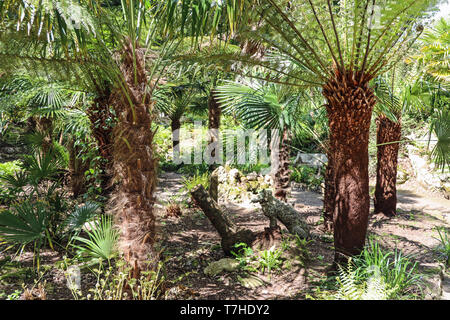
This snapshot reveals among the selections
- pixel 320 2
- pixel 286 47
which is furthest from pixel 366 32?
pixel 286 47

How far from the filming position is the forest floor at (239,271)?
3160mm

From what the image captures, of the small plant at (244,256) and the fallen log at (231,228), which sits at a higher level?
the fallen log at (231,228)

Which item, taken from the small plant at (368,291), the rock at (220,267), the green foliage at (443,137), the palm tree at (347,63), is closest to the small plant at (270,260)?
the rock at (220,267)

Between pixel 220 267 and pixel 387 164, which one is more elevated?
pixel 387 164

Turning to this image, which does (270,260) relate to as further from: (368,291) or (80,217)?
(80,217)

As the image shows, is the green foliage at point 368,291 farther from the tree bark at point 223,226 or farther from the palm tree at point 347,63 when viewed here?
the tree bark at point 223,226

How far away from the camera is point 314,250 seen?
13.8ft

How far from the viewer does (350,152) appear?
3.12 metres

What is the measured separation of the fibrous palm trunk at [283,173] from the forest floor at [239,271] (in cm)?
58

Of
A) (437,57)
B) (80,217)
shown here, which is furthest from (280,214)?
(437,57)

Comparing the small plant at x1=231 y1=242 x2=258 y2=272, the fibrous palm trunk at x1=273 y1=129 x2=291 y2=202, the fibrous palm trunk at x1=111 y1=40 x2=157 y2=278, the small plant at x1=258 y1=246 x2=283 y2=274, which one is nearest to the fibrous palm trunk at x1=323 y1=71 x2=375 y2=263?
the small plant at x1=258 y1=246 x2=283 y2=274

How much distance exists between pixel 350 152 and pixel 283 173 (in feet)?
8.53

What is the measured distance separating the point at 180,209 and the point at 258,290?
3098 mm

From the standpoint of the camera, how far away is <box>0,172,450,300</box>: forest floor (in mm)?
3160
